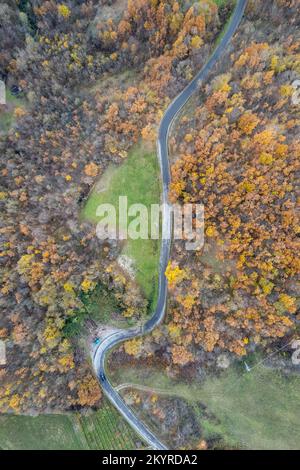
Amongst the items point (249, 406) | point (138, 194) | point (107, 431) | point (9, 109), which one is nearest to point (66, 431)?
point (107, 431)

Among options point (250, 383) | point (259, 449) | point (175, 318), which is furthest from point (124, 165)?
point (259, 449)

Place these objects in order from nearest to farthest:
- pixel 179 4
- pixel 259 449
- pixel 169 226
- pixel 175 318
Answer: pixel 259 449
pixel 175 318
pixel 169 226
pixel 179 4

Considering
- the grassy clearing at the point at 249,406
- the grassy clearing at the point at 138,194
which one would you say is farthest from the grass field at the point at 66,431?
the grassy clearing at the point at 138,194

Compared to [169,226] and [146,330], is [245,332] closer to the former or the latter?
[146,330]

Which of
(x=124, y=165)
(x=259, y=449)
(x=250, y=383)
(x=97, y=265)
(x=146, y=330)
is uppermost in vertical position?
(x=124, y=165)

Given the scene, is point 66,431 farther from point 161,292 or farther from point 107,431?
point 161,292

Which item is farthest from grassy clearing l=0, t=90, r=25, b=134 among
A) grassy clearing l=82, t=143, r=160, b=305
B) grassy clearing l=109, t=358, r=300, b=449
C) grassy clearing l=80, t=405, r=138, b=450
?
grassy clearing l=109, t=358, r=300, b=449
